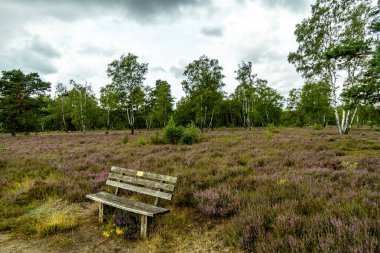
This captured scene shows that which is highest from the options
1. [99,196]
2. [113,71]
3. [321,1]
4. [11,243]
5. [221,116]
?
[321,1]

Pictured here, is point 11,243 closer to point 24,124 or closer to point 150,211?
point 150,211

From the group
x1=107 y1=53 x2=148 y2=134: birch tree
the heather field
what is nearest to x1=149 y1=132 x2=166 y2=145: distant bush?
the heather field

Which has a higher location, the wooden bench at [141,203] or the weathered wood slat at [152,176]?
the weathered wood slat at [152,176]

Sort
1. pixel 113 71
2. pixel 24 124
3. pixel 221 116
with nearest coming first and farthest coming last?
1. pixel 24 124
2. pixel 113 71
3. pixel 221 116

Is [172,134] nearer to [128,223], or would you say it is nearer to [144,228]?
[128,223]

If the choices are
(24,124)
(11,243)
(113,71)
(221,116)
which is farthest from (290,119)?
(11,243)

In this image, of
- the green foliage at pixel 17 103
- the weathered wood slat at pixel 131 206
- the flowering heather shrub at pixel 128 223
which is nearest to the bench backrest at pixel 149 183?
the weathered wood slat at pixel 131 206

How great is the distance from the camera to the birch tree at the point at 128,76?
1350 inches

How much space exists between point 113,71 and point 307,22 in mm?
28080

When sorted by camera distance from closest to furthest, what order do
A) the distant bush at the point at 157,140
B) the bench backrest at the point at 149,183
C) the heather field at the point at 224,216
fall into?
the heather field at the point at 224,216 < the bench backrest at the point at 149,183 < the distant bush at the point at 157,140

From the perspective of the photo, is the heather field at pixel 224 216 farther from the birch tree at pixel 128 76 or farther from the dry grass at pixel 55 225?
the birch tree at pixel 128 76

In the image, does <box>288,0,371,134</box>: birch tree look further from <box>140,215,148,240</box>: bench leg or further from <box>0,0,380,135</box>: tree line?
<box>140,215,148,240</box>: bench leg

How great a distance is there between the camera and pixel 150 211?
12.5 feet

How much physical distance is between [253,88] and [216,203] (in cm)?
3840
